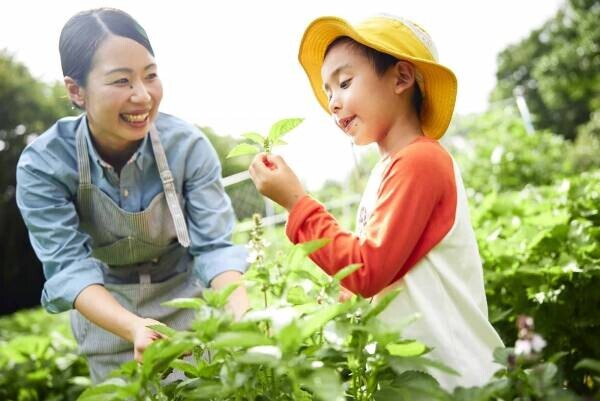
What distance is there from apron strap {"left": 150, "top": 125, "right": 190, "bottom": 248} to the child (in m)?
0.64

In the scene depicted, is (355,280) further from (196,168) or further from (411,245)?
(196,168)

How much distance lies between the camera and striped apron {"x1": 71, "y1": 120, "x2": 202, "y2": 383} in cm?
223

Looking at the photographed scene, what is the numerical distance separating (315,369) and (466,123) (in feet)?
31.8

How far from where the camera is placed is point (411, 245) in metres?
1.48

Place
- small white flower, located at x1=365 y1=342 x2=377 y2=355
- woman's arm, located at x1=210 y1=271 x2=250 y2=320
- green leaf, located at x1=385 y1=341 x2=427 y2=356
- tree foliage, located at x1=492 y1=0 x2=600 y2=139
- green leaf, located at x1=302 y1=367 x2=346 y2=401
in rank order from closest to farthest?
green leaf, located at x1=302 y1=367 x2=346 y2=401
green leaf, located at x1=385 y1=341 x2=427 y2=356
small white flower, located at x1=365 y1=342 x2=377 y2=355
woman's arm, located at x1=210 y1=271 x2=250 y2=320
tree foliage, located at x1=492 y1=0 x2=600 y2=139

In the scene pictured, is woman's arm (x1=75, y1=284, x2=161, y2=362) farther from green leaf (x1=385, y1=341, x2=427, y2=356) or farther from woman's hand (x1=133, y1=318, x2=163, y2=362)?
green leaf (x1=385, y1=341, x2=427, y2=356)

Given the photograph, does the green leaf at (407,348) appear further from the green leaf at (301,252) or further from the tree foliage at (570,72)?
the tree foliage at (570,72)

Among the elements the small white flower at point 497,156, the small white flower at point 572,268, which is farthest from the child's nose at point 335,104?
the small white flower at point 497,156

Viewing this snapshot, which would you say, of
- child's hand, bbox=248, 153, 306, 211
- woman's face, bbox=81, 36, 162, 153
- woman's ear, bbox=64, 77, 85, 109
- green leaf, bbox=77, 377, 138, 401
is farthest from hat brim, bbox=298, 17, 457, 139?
green leaf, bbox=77, 377, 138, 401

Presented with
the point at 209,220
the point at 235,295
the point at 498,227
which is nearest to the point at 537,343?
the point at 235,295

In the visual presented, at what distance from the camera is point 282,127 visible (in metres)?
1.50

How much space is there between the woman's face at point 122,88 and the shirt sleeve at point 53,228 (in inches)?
10.0

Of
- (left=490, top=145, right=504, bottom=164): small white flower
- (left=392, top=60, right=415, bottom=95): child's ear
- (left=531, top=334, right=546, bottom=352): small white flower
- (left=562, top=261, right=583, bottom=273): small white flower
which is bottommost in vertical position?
(left=490, top=145, right=504, bottom=164): small white flower

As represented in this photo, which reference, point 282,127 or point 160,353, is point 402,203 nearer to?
point 282,127
